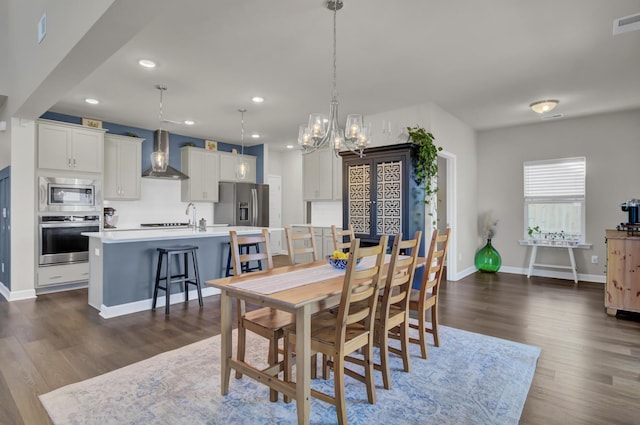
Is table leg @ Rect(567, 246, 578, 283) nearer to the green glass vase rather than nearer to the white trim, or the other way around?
the green glass vase

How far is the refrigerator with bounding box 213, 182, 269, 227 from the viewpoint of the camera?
7.12m

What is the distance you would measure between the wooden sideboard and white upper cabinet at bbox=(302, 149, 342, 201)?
4.02 meters

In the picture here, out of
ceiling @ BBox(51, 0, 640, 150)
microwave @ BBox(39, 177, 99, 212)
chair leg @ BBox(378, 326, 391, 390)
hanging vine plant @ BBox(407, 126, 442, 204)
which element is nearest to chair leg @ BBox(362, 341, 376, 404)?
chair leg @ BBox(378, 326, 391, 390)

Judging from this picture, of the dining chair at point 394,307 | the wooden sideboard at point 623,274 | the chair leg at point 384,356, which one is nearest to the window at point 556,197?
the wooden sideboard at point 623,274

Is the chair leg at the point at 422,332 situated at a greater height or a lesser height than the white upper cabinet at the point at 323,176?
lesser

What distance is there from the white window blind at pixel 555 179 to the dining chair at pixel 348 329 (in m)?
5.30

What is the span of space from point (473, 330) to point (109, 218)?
18.7ft

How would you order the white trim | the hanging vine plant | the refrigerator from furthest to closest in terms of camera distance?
the refrigerator, the hanging vine plant, the white trim

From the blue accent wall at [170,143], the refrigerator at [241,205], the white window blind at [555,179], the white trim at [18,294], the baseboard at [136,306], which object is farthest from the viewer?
the refrigerator at [241,205]

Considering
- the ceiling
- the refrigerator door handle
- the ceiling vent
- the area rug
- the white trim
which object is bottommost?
the area rug

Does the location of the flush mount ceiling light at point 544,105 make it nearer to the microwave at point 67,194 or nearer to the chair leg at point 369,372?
the chair leg at point 369,372

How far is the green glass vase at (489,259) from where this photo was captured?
20.4 ft

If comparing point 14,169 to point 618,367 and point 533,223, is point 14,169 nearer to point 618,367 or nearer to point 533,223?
point 618,367

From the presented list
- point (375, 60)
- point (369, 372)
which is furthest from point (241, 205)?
point (369, 372)
